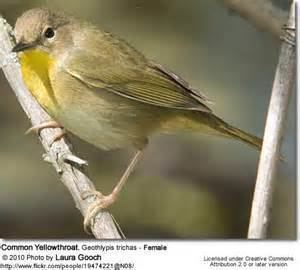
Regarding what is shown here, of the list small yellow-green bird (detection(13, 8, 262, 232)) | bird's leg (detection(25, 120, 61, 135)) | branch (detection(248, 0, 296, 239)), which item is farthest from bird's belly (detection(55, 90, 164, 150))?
branch (detection(248, 0, 296, 239))

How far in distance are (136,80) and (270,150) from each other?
403mm

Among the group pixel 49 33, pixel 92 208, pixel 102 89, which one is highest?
pixel 49 33

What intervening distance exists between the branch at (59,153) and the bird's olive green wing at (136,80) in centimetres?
16

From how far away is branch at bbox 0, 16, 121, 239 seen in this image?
6.75ft

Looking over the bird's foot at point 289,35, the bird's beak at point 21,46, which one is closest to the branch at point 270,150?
the bird's foot at point 289,35

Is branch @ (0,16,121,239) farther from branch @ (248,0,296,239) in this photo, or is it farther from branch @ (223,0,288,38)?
branch @ (223,0,288,38)

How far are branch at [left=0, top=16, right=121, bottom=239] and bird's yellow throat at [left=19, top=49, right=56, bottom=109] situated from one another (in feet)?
0.33

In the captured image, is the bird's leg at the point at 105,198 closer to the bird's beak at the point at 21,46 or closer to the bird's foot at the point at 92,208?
the bird's foot at the point at 92,208

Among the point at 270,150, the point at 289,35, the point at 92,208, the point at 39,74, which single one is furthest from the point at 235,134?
the point at 39,74

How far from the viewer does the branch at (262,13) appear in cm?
209

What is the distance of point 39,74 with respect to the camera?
6.66 ft

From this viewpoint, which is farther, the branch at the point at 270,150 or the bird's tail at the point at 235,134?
the bird's tail at the point at 235,134

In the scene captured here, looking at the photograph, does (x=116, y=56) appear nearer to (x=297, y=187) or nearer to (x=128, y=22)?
(x=128, y=22)

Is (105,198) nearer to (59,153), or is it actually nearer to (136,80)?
(59,153)
